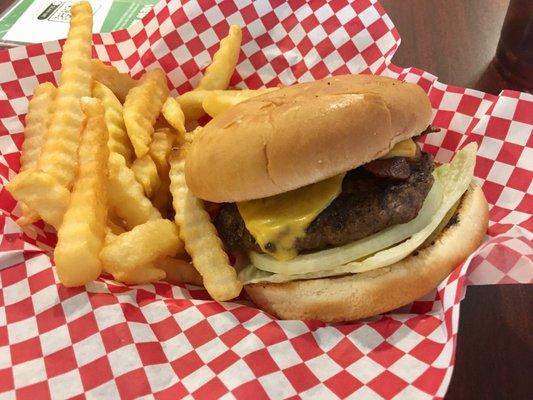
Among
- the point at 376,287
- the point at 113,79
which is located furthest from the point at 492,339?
the point at 113,79

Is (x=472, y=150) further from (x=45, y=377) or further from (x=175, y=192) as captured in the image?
(x=45, y=377)

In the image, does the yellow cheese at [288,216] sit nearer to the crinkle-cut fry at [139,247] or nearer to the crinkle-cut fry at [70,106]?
the crinkle-cut fry at [139,247]

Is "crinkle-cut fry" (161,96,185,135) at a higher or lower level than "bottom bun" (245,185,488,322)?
higher

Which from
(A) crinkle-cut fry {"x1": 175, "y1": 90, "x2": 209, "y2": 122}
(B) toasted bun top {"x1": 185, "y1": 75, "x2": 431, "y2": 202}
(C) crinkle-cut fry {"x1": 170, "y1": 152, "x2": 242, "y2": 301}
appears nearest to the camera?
(B) toasted bun top {"x1": 185, "y1": 75, "x2": 431, "y2": 202}

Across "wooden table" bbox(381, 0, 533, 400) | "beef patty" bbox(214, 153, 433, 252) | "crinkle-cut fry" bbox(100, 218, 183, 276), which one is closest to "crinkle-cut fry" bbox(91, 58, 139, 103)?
"crinkle-cut fry" bbox(100, 218, 183, 276)

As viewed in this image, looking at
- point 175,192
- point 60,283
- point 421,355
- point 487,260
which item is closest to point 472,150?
point 487,260

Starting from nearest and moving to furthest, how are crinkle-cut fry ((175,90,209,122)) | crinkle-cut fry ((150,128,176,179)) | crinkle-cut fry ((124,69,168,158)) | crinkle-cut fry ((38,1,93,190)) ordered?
crinkle-cut fry ((38,1,93,190)) → crinkle-cut fry ((124,69,168,158)) → crinkle-cut fry ((150,128,176,179)) → crinkle-cut fry ((175,90,209,122))

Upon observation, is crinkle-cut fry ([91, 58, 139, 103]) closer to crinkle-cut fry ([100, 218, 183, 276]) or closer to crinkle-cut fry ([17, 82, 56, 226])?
crinkle-cut fry ([17, 82, 56, 226])
